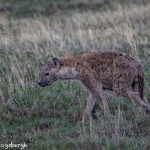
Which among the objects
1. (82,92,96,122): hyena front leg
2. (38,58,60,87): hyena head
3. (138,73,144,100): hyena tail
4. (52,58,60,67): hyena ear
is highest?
(52,58,60,67): hyena ear

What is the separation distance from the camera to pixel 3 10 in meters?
22.7

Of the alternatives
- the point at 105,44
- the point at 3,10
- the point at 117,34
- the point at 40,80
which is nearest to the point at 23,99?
the point at 40,80

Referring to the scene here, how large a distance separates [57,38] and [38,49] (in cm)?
135

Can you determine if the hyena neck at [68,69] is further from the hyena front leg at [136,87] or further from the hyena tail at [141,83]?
the hyena tail at [141,83]

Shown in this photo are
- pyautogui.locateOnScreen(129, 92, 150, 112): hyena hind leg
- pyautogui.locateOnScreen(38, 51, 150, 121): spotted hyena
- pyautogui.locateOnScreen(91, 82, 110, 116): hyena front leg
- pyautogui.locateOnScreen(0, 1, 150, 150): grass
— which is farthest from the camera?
pyautogui.locateOnScreen(91, 82, 110, 116): hyena front leg

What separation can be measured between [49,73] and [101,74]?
0.96m

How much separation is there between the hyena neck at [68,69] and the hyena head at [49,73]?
0.08 m

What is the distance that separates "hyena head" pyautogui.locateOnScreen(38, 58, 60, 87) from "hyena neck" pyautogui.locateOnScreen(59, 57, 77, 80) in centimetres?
8

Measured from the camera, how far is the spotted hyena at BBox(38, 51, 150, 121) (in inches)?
338

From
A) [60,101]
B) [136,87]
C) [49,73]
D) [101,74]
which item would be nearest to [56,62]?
[49,73]

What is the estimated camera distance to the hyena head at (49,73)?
928cm

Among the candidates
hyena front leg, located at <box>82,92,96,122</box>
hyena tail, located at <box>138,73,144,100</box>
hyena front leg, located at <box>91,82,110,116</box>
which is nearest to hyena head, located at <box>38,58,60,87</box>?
hyena front leg, located at <box>82,92,96,122</box>

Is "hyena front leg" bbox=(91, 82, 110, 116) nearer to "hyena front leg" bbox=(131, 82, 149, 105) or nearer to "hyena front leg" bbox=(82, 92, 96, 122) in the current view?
"hyena front leg" bbox=(82, 92, 96, 122)

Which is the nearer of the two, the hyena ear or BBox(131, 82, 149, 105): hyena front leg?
BBox(131, 82, 149, 105): hyena front leg
